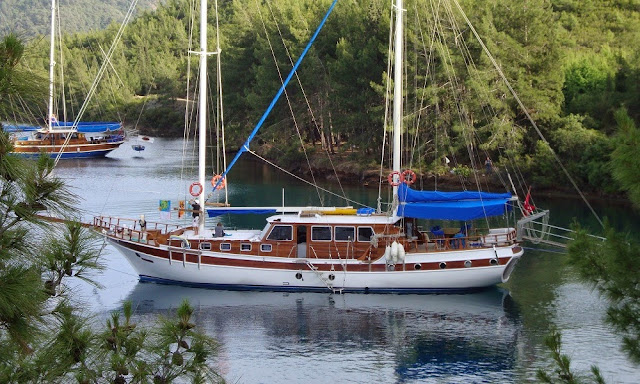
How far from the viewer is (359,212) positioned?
3052 cm

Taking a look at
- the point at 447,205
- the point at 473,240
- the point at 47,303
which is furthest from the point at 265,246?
the point at 47,303

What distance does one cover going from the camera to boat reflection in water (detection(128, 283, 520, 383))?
2272 centimetres

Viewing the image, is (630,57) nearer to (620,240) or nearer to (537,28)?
(537,28)

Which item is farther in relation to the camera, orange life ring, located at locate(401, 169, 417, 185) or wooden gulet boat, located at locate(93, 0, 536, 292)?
orange life ring, located at locate(401, 169, 417, 185)

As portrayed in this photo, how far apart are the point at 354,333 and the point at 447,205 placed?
6.31 metres

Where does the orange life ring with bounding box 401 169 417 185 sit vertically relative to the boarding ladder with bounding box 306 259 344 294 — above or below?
above

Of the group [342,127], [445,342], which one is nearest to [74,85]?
[342,127]

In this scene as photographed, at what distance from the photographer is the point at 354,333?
25672 millimetres

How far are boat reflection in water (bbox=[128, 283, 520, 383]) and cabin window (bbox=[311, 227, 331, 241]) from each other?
74.8 inches

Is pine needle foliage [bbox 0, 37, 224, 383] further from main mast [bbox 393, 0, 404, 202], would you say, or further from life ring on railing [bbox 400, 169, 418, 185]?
life ring on railing [bbox 400, 169, 418, 185]

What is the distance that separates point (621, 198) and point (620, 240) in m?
38.9

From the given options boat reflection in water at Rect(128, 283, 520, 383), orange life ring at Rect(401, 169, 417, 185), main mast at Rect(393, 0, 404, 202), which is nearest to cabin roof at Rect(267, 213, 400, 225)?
main mast at Rect(393, 0, 404, 202)

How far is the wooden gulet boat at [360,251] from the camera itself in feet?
96.8

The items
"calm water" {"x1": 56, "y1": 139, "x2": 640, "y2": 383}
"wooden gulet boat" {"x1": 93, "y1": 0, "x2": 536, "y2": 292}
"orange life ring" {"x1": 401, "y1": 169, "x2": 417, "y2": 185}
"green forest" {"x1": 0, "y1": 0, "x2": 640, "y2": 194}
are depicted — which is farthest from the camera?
"green forest" {"x1": 0, "y1": 0, "x2": 640, "y2": 194}
